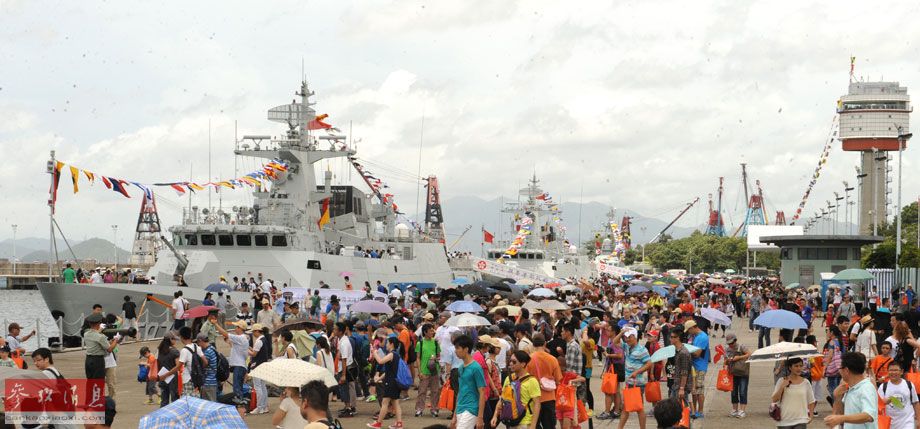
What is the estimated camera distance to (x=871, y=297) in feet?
110

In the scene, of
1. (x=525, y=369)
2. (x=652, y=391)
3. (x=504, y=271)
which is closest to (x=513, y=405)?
(x=525, y=369)

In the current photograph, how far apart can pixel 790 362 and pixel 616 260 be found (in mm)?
115668

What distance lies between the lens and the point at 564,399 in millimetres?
11305

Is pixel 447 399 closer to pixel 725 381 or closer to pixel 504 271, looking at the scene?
pixel 725 381

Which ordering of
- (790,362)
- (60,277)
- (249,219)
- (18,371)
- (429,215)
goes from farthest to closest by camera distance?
(429,215) < (249,219) < (60,277) < (790,362) < (18,371)

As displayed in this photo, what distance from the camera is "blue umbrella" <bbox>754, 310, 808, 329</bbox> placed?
49.5 ft

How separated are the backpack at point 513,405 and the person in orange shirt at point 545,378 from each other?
0.27 meters

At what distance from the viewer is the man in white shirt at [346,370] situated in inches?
565

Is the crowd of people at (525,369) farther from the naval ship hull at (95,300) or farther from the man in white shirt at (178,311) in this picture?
the naval ship hull at (95,300)

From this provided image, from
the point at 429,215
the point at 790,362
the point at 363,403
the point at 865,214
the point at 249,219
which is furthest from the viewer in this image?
the point at 865,214

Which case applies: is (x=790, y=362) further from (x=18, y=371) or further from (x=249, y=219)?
(x=249, y=219)

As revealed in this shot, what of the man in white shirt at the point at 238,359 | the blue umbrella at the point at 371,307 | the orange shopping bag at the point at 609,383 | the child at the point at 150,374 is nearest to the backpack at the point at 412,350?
the man in white shirt at the point at 238,359

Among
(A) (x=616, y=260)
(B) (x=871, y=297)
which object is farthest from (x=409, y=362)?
(A) (x=616, y=260)

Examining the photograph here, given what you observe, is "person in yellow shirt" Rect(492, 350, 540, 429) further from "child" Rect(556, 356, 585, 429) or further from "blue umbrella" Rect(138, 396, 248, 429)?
"blue umbrella" Rect(138, 396, 248, 429)
